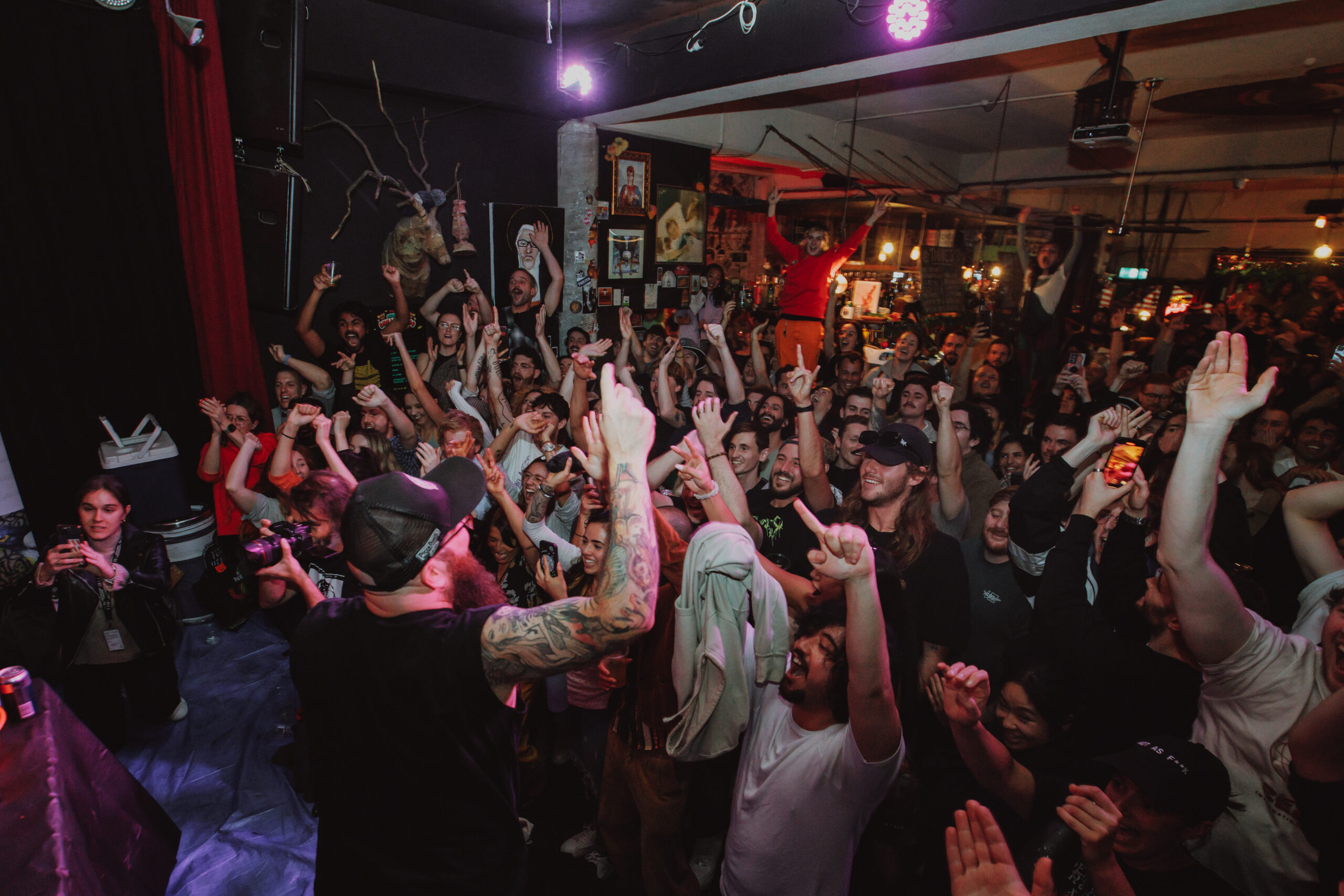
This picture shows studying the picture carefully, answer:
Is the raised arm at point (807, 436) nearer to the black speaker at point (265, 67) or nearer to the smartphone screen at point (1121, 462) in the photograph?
the smartphone screen at point (1121, 462)

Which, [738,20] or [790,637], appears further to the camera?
[738,20]

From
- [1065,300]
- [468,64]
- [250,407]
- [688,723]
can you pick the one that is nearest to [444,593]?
[688,723]

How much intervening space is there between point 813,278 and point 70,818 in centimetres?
559

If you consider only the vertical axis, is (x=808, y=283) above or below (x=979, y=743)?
above

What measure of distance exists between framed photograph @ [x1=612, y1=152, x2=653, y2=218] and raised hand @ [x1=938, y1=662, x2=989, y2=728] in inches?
221

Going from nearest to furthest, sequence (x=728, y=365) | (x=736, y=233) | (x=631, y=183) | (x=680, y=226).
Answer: (x=728, y=365)
(x=631, y=183)
(x=680, y=226)
(x=736, y=233)

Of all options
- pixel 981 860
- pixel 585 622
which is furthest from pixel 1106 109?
pixel 585 622

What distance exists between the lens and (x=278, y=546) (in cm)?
176

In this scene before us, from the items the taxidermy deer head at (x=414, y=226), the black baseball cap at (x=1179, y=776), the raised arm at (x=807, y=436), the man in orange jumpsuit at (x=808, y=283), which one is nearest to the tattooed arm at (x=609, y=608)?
the black baseball cap at (x=1179, y=776)

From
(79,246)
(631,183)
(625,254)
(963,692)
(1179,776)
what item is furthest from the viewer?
(625,254)

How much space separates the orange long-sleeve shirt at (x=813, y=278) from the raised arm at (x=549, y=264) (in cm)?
207

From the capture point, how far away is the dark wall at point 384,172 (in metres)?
4.68

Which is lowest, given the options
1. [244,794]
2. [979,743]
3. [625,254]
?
[244,794]

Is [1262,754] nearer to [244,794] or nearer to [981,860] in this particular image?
[981,860]
